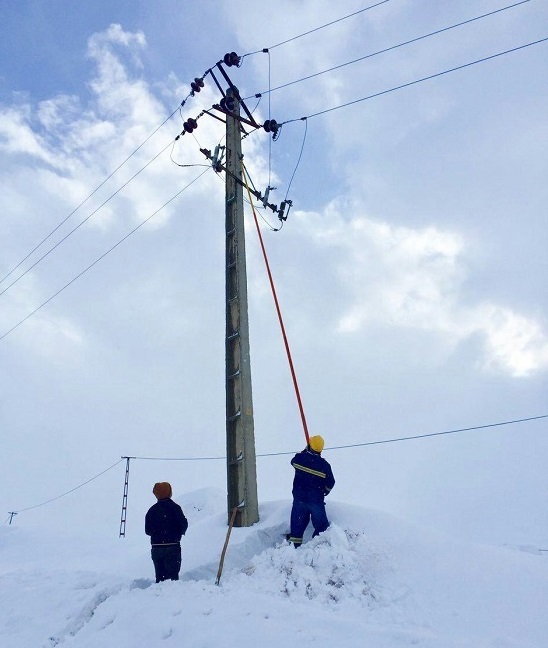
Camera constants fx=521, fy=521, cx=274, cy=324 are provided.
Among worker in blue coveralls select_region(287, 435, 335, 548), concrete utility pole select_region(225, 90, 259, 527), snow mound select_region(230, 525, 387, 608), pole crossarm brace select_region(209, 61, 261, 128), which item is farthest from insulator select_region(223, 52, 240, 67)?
snow mound select_region(230, 525, 387, 608)

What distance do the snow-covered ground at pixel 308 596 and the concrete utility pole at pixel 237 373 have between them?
0.58m

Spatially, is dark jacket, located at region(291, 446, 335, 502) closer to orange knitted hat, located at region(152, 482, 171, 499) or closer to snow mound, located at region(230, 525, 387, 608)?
snow mound, located at region(230, 525, 387, 608)

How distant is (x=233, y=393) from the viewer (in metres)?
10.1

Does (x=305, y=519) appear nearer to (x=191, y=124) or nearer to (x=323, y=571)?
(x=323, y=571)

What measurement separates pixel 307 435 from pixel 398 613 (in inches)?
145

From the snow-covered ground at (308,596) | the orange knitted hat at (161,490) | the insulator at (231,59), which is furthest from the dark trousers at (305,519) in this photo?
the insulator at (231,59)

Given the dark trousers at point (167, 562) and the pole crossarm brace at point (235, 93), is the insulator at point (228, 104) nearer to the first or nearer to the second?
the pole crossarm brace at point (235, 93)

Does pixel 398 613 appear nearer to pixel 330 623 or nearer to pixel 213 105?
pixel 330 623

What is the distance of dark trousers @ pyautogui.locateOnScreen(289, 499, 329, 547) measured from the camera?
8.04 meters

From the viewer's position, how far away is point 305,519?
26.8ft

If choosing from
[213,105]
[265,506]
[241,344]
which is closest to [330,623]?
[265,506]

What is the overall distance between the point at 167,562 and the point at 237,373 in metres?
3.70

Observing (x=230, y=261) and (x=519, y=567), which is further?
(x=230, y=261)

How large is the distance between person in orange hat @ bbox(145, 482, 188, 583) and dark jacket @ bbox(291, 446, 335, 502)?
185 cm
